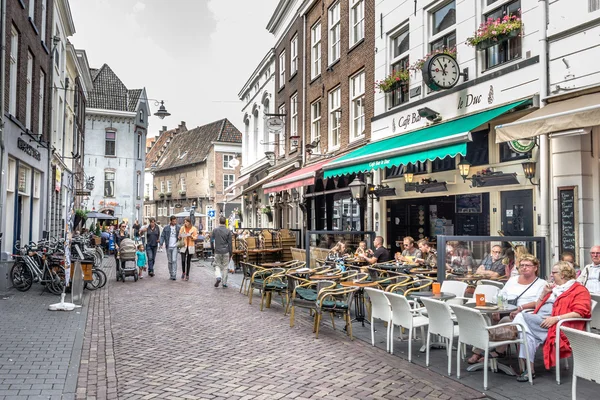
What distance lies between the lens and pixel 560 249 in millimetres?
8266

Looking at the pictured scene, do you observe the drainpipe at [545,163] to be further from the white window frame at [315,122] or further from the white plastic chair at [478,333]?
the white window frame at [315,122]

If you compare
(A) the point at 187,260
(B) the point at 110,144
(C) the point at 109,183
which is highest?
(B) the point at 110,144

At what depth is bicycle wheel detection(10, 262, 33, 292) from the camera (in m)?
11.9

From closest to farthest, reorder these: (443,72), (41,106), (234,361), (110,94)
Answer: (234,361)
(443,72)
(41,106)
(110,94)

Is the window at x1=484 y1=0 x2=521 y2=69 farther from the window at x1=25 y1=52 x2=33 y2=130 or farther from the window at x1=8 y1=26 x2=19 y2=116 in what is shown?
the window at x1=25 y1=52 x2=33 y2=130

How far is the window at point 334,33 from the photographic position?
58.1 ft

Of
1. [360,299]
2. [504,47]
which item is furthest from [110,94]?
[360,299]

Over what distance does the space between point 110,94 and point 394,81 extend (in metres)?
33.1

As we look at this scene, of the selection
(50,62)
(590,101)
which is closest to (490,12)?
(590,101)

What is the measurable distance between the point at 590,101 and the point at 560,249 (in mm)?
2364

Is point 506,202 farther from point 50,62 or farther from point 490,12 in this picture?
point 50,62

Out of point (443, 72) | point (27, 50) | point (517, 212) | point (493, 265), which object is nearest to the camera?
point (493, 265)

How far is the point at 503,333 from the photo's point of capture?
5645mm

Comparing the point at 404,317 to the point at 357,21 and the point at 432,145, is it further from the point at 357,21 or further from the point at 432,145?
the point at 357,21
